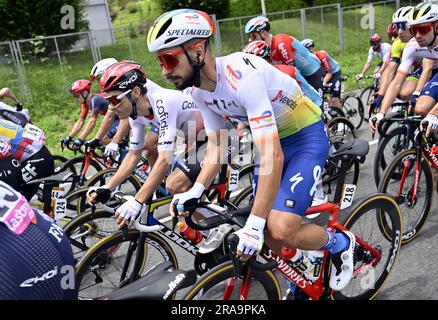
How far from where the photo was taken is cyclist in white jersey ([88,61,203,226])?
133 inches

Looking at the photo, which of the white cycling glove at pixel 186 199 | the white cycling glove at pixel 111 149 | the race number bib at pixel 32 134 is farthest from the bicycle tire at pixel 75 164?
the white cycling glove at pixel 186 199

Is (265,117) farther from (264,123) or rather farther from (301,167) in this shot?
(301,167)

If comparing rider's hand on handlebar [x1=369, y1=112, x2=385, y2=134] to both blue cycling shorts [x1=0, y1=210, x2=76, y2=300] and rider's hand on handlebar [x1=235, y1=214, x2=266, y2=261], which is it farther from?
blue cycling shorts [x1=0, y1=210, x2=76, y2=300]

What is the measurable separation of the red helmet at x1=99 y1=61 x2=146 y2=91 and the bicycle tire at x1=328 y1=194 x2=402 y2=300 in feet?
7.03

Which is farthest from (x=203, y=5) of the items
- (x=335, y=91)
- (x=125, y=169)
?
(x=125, y=169)

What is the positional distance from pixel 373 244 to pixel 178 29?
7.39ft

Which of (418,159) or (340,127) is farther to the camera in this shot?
(340,127)

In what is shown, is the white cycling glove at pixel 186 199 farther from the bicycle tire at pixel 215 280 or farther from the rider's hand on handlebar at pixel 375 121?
the rider's hand on handlebar at pixel 375 121

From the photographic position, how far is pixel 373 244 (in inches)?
128

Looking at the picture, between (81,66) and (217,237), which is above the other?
(81,66)

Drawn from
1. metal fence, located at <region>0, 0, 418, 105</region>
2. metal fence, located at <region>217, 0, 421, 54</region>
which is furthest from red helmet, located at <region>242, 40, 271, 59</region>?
metal fence, located at <region>217, 0, 421, 54</region>

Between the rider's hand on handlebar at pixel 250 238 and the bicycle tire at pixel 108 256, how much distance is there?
0.91 metres

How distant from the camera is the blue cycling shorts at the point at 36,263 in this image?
1.66 m
